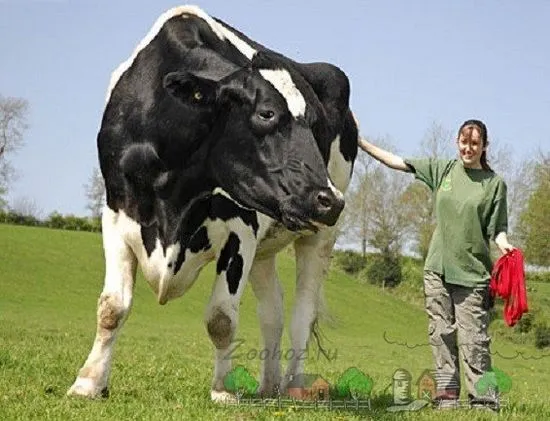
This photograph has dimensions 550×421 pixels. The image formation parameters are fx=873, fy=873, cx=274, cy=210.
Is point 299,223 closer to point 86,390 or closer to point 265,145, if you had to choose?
point 265,145

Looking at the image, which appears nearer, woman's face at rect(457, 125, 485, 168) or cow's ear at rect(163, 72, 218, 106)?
cow's ear at rect(163, 72, 218, 106)

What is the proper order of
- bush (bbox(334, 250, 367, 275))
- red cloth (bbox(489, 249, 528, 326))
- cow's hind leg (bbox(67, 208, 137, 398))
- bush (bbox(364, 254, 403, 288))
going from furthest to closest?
1. bush (bbox(334, 250, 367, 275))
2. bush (bbox(364, 254, 403, 288))
3. red cloth (bbox(489, 249, 528, 326))
4. cow's hind leg (bbox(67, 208, 137, 398))

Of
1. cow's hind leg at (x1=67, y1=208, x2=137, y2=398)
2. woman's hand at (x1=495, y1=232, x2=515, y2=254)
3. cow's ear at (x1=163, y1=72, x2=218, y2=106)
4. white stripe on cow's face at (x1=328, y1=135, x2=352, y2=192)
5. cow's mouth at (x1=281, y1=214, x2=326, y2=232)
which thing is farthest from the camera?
white stripe on cow's face at (x1=328, y1=135, x2=352, y2=192)

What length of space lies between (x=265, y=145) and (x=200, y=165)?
0.70 meters

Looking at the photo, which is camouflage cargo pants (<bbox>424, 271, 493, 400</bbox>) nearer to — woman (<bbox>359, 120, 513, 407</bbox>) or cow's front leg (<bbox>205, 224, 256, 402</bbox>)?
woman (<bbox>359, 120, 513, 407</bbox>)

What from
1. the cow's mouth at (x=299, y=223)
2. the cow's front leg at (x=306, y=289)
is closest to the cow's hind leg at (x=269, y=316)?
the cow's front leg at (x=306, y=289)

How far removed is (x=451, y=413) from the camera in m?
6.61

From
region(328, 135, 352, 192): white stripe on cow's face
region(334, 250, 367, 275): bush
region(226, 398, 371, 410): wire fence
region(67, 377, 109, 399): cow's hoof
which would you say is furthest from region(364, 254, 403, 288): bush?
region(67, 377, 109, 399): cow's hoof

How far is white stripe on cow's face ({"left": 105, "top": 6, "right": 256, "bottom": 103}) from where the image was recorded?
6662 millimetres

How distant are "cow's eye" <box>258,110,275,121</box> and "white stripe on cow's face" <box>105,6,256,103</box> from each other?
114cm

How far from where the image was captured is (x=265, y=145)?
5.56 m

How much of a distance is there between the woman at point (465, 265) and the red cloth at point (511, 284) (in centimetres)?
15

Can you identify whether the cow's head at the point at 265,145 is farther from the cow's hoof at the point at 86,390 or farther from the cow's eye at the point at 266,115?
the cow's hoof at the point at 86,390

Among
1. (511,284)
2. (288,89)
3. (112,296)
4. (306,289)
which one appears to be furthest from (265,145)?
(306,289)
